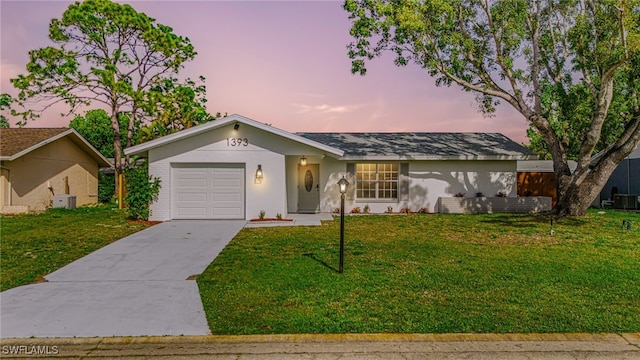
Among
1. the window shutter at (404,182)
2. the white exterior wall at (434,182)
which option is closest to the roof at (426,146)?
the white exterior wall at (434,182)

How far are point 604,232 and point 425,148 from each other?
7.71m

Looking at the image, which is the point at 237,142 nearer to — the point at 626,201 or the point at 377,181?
the point at 377,181

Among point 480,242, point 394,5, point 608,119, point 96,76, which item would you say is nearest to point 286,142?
point 394,5

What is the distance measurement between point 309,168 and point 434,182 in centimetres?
548

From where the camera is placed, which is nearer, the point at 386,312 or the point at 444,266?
the point at 386,312

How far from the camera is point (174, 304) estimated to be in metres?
5.48

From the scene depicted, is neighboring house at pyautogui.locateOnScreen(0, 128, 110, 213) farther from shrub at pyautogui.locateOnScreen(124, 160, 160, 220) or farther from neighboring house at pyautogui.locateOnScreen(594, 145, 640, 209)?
neighboring house at pyautogui.locateOnScreen(594, 145, 640, 209)

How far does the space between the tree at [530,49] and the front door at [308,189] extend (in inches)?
182

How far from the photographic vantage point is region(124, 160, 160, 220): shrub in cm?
1391

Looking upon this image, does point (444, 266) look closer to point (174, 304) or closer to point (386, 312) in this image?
point (386, 312)

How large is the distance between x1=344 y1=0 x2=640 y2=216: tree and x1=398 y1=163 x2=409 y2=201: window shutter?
12.8ft

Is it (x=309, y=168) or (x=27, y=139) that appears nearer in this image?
(x=309, y=168)

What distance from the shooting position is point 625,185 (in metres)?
21.0

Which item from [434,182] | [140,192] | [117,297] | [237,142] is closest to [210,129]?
[237,142]
